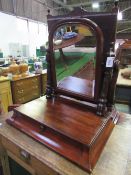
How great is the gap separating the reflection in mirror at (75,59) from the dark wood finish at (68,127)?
0.39ft

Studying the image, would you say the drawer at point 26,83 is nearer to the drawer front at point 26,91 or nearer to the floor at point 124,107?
the drawer front at point 26,91

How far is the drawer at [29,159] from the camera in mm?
642

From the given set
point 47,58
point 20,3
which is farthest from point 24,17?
point 47,58

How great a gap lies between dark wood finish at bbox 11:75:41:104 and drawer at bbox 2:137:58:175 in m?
1.81

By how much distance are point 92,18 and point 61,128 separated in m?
0.57

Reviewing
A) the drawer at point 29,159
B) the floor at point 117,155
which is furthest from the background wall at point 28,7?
the floor at point 117,155

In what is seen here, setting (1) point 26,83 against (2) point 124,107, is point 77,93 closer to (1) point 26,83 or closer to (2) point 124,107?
(2) point 124,107

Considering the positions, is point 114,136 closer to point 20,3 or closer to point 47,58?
point 47,58

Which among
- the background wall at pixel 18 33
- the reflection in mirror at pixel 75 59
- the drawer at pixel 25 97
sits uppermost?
the background wall at pixel 18 33

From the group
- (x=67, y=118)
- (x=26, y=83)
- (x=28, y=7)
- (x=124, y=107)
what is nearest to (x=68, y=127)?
(x=67, y=118)

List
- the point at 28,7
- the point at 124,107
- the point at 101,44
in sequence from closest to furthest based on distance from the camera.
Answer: the point at 101,44 < the point at 124,107 < the point at 28,7

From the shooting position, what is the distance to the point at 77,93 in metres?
0.92

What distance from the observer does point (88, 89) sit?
0.90 metres

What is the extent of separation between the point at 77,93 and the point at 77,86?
6 centimetres
